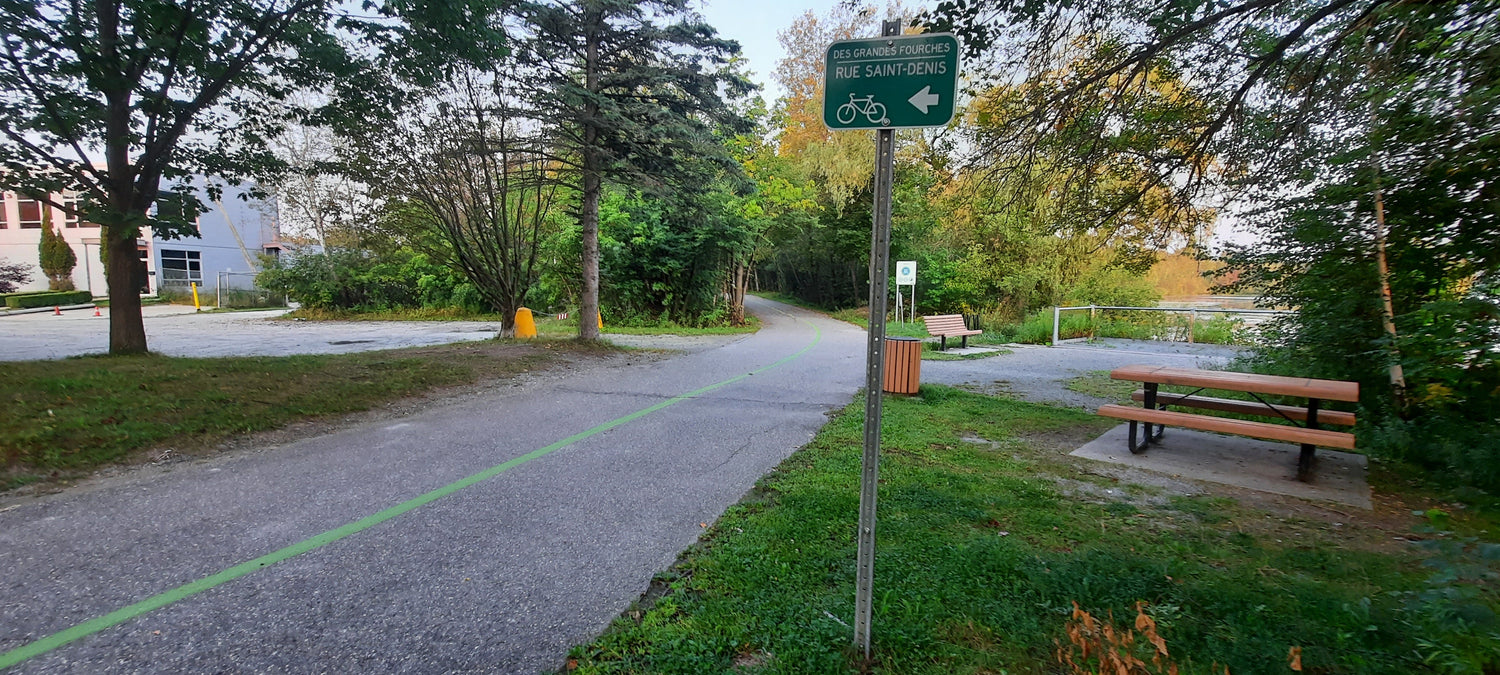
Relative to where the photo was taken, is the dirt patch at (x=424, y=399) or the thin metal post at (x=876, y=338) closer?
the thin metal post at (x=876, y=338)

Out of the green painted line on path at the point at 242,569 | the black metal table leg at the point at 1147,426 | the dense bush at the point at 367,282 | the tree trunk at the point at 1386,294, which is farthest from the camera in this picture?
the dense bush at the point at 367,282

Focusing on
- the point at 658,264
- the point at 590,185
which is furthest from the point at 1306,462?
the point at 658,264

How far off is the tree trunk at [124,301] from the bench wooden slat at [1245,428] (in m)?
12.3

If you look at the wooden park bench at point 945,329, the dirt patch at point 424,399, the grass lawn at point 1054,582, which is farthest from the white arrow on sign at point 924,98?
the wooden park bench at point 945,329

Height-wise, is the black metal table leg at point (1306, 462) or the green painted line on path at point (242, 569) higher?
the black metal table leg at point (1306, 462)

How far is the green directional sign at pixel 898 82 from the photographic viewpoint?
6.64 feet

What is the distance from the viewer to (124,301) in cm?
877

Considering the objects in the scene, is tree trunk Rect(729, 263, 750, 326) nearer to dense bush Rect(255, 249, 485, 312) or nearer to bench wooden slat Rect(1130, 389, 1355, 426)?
dense bush Rect(255, 249, 485, 312)

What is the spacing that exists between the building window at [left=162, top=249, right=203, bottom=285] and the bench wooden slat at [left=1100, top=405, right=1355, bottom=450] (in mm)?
44598

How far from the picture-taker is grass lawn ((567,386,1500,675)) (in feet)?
7.31

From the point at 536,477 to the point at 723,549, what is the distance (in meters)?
1.97

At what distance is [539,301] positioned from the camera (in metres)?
23.2

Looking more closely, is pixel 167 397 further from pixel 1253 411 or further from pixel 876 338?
pixel 1253 411

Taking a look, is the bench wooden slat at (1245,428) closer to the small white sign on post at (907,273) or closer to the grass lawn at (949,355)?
the grass lawn at (949,355)
